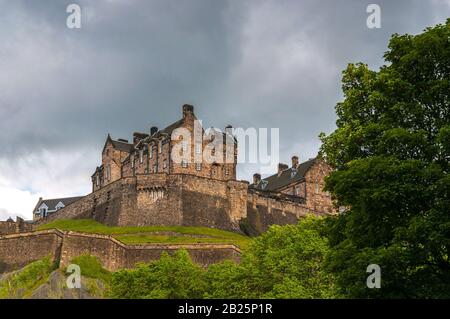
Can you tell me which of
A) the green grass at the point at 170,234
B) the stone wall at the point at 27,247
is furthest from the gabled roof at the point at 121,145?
the stone wall at the point at 27,247

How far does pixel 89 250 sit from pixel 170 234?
13.6 m

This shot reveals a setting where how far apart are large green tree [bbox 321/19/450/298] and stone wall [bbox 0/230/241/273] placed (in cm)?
4357

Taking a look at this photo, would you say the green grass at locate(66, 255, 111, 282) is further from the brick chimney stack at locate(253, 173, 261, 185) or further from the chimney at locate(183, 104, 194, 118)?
the brick chimney stack at locate(253, 173, 261, 185)

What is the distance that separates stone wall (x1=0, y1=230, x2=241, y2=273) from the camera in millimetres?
69000

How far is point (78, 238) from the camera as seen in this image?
69438 mm

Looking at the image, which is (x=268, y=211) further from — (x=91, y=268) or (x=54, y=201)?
(x=54, y=201)

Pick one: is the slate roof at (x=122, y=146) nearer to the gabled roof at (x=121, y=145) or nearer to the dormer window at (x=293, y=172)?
the gabled roof at (x=121, y=145)

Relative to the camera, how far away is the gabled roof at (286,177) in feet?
350

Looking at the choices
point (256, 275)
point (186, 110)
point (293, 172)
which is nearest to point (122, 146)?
point (186, 110)

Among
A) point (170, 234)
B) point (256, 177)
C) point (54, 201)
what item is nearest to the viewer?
point (170, 234)

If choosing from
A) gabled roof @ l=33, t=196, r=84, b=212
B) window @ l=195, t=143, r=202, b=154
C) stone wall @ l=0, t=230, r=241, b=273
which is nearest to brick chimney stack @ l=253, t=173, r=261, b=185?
window @ l=195, t=143, r=202, b=154

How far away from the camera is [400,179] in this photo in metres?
24.5
